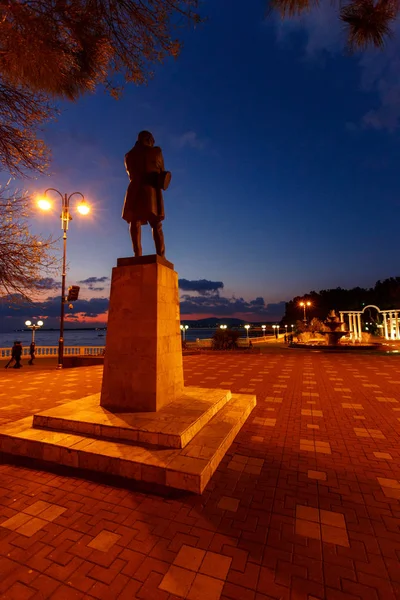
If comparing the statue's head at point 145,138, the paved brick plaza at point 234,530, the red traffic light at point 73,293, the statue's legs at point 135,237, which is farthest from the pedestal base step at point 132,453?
the red traffic light at point 73,293

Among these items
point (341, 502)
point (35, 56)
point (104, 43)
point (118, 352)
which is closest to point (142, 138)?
point (104, 43)

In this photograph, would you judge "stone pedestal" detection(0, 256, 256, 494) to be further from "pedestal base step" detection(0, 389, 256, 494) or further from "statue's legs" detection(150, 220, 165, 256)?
"statue's legs" detection(150, 220, 165, 256)

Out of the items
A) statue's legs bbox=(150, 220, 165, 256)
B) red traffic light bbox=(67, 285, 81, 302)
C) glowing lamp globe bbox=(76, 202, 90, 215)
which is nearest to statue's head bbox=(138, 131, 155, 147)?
statue's legs bbox=(150, 220, 165, 256)

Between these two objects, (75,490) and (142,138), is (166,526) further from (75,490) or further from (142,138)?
(142,138)

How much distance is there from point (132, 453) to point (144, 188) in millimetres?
4730

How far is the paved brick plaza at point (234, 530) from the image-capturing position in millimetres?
1986

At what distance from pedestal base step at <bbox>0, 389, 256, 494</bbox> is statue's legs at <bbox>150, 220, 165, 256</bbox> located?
3553 millimetres

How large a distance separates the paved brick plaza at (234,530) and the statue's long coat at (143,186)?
15.0 feet

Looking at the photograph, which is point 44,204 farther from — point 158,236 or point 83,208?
point 158,236

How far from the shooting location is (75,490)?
10.5 ft

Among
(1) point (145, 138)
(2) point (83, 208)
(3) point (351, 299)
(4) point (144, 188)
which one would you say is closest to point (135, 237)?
(4) point (144, 188)

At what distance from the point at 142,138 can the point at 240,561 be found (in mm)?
6727

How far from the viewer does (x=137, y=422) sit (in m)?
4.22

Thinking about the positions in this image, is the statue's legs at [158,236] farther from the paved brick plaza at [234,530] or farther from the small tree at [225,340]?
the small tree at [225,340]
